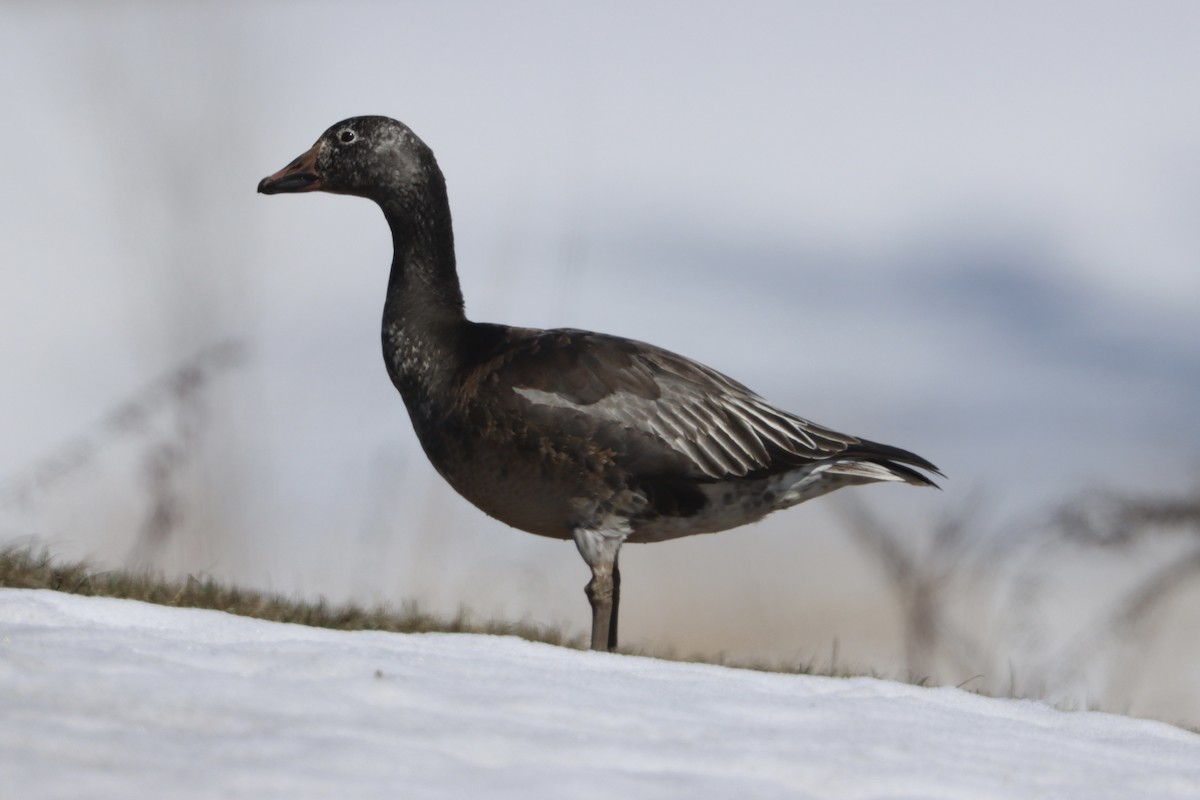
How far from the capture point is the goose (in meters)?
6.65

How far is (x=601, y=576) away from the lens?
676 cm

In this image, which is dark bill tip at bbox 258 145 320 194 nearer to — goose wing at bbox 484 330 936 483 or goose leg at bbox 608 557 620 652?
goose wing at bbox 484 330 936 483

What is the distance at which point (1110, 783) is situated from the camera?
4.24 m

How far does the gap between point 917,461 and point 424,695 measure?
3764 millimetres

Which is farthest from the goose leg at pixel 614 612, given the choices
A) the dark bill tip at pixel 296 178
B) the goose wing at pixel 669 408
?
A: the dark bill tip at pixel 296 178

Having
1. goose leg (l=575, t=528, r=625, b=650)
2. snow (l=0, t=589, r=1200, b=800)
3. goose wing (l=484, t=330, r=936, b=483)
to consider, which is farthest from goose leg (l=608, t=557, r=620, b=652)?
snow (l=0, t=589, r=1200, b=800)

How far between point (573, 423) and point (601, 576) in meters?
0.76

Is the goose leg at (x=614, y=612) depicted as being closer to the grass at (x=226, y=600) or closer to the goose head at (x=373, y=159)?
the grass at (x=226, y=600)

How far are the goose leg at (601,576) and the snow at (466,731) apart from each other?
1.29 metres

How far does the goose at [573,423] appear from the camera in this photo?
6.65 m

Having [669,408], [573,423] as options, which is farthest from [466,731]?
[669,408]

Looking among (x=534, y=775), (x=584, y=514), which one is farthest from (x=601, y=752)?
(x=584, y=514)

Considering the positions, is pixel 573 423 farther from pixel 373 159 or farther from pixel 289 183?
pixel 289 183

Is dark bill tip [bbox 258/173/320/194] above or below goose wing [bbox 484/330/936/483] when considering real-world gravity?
above
